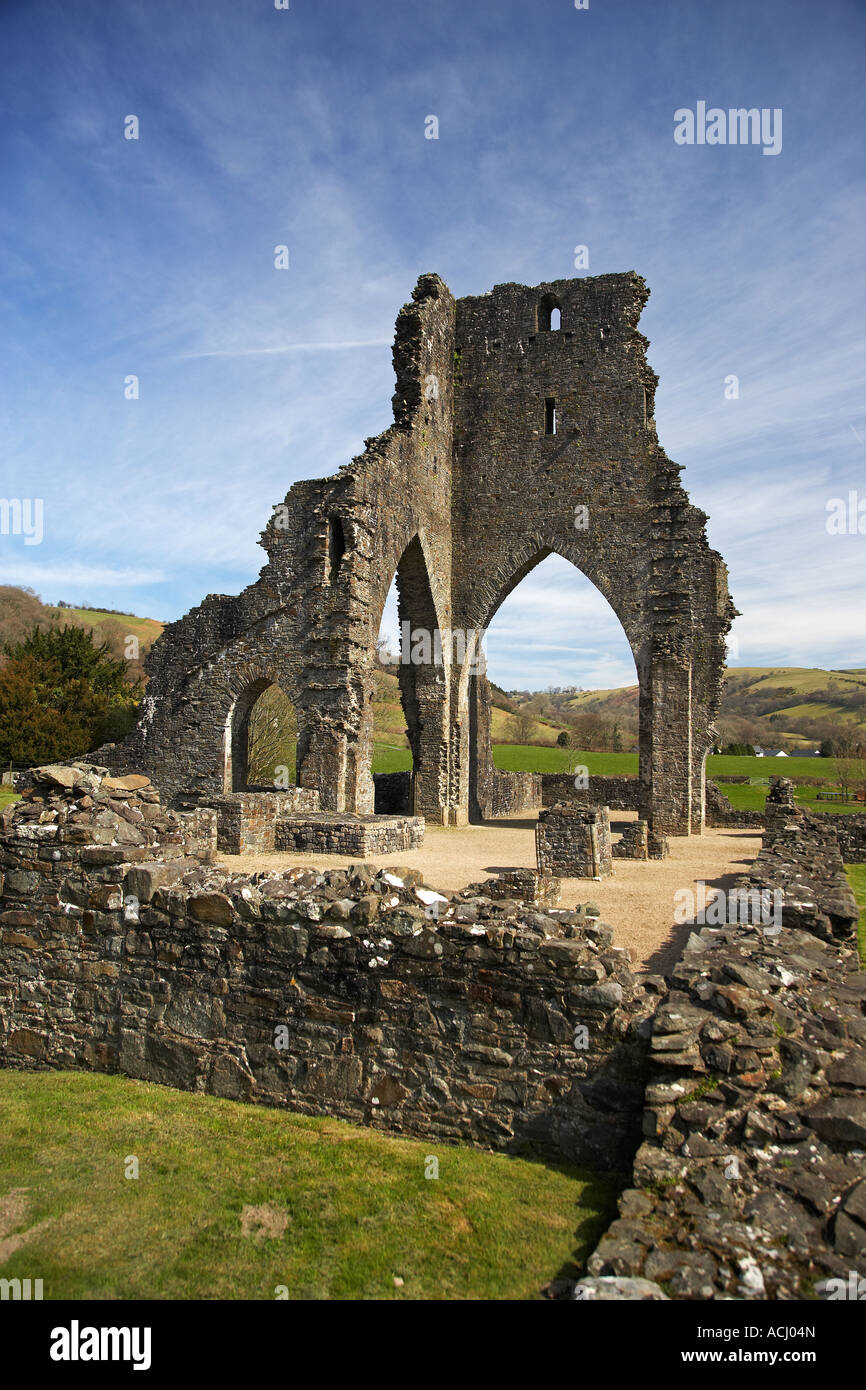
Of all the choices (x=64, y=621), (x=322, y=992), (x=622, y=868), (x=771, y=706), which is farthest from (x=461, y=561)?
(x=771, y=706)

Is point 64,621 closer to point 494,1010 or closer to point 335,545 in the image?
point 335,545

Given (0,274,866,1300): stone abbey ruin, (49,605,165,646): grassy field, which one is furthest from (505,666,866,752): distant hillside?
(0,274,866,1300): stone abbey ruin

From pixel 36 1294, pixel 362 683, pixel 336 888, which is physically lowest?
pixel 36 1294

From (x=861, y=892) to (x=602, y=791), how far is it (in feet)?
48.9

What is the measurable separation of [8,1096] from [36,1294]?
1.95m

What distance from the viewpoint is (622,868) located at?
1362cm

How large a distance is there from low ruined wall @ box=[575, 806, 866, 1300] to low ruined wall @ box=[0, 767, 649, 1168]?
463mm

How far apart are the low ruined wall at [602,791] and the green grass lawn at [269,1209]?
76.1ft

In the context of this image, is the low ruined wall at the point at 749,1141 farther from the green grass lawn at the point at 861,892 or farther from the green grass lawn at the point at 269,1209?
the green grass lawn at the point at 861,892

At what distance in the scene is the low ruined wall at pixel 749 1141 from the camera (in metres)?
2.75

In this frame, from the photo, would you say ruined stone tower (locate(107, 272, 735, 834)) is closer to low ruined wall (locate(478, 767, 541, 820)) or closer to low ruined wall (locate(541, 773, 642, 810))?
low ruined wall (locate(478, 767, 541, 820))
